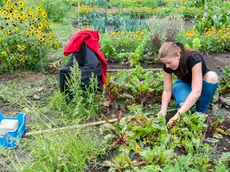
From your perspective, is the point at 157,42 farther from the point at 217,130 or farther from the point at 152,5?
the point at 152,5

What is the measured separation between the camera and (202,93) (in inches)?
153

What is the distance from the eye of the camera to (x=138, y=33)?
7445 mm

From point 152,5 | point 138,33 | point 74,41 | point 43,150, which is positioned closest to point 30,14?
point 74,41

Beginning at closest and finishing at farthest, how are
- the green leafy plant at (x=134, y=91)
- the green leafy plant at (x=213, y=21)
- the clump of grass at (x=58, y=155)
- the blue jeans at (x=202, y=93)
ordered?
the clump of grass at (x=58, y=155) → the blue jeans at (x=202, y=93) → the green leafy plant at (x=134, y=91) → the green leafy plant at (x=213, y=21)

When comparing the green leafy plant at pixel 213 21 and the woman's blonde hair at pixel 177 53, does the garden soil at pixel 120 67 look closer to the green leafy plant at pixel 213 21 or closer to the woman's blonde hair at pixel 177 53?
the woman's blonde hair at pixel 177 53

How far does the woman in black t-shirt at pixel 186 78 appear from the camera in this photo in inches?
138

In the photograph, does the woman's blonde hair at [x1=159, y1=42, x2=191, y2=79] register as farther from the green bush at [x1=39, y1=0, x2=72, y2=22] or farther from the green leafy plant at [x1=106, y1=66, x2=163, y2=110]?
the green bush at [x1=39, y1=0, x2=72, y2=22]

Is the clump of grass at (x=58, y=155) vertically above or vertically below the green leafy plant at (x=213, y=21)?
below

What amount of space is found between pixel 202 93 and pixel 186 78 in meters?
0.23

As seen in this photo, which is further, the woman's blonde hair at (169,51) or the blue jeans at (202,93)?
the blue jeans at (202,93)

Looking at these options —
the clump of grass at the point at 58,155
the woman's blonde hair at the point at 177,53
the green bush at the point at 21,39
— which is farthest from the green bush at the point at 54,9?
the clump of grass at the point at 58,155

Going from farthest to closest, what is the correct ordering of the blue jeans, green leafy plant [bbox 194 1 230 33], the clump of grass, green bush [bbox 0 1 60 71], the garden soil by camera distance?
green leafy plant [bbox 194 1 230 33] < green bush [bbox 0 1 60 71] < the blue jeans < the garden soil < the clump of grass

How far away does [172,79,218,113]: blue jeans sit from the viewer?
3832 mm

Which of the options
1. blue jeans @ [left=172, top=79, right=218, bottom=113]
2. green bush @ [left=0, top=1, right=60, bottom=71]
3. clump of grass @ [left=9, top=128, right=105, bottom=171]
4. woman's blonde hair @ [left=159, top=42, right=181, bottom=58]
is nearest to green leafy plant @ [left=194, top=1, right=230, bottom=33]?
green bush @ [left=0, top=1, right=60, bottom=71]
